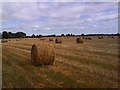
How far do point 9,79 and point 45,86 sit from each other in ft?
6.40

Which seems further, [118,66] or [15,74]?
[118,66]

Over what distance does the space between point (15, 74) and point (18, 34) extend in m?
93.8

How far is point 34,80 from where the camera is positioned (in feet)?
22.0

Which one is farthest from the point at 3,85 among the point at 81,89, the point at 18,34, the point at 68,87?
the point at 18,34

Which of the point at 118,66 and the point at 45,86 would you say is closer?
the point at 45,86

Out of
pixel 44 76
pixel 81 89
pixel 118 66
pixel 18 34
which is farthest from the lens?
pixel 18 34

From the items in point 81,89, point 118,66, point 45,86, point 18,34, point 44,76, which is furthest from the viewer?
point 18,34

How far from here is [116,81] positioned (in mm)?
6551

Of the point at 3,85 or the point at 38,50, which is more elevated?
the point at 38,50

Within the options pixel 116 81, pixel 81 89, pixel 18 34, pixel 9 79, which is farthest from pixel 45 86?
pixel 18 34

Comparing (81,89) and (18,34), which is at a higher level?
(18,34)

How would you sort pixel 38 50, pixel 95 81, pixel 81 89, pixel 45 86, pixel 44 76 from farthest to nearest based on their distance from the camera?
pixel 38 50
pixel 44 76
pixel 95 81
pixel 45 86
pixel 81 89

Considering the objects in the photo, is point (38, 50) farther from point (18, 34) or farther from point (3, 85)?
point (18, 34)

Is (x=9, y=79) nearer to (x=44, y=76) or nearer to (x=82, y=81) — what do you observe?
(x=44, y=76)
